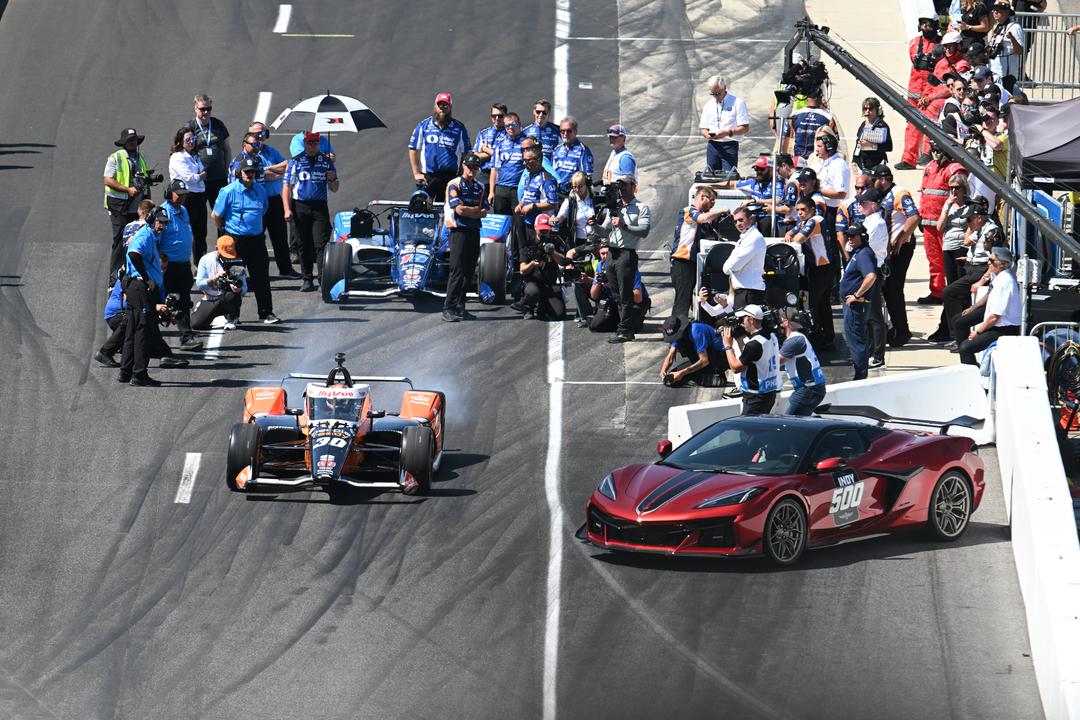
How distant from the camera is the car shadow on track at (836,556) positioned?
645 inches

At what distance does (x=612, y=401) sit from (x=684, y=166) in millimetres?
8370

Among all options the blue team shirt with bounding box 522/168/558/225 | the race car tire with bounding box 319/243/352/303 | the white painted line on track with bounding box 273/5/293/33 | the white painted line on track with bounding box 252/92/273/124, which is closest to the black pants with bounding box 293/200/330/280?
the race car tire with bounding box 319/243/352/303

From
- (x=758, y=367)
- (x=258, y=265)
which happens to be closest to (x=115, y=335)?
(x=258, y=265)

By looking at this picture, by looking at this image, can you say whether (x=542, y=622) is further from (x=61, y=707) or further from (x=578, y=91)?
(x=578, y=91)

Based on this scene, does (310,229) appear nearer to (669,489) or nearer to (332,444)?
(332,444)

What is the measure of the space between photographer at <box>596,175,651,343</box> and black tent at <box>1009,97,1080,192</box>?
432 centimetres

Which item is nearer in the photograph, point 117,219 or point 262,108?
point 117,219

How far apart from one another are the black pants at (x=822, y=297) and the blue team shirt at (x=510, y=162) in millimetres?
4627

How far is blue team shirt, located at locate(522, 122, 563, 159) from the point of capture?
82.5 feet

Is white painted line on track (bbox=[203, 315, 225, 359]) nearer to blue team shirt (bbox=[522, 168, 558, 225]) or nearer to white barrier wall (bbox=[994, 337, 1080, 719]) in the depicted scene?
blue team shirt (bbox=[522, 168, 558, 225])

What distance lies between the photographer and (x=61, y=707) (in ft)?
46.6

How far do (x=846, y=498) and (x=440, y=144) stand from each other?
10.0 m

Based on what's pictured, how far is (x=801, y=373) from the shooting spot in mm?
18547

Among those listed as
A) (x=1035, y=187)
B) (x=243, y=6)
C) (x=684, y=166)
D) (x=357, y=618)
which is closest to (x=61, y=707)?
(x=357, y=618)
